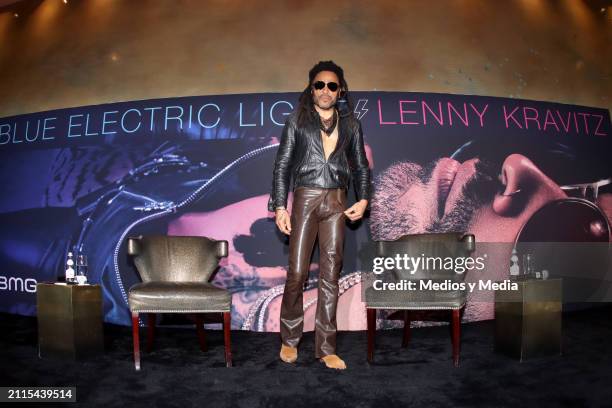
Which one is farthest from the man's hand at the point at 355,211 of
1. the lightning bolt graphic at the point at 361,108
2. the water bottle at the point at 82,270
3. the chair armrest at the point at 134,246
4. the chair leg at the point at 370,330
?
the water bottle at the point at 82,270

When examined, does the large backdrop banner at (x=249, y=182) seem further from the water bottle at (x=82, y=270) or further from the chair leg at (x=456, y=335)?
the chair leg at (x=456, y=335)

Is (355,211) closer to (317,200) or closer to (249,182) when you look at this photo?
(317,200)

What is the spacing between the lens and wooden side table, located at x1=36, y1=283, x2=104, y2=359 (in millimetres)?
3555

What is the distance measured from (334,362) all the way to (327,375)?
0.17 metres

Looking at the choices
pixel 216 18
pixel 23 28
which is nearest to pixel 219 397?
pixel 216 18

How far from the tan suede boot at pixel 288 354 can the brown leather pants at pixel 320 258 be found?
36mm

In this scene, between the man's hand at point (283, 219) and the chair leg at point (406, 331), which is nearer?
the man's hand at point (283, 219)

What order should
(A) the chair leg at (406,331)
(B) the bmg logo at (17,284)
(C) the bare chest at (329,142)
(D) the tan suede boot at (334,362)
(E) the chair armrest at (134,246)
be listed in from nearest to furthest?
(D) the tan suede boot at (334,362)
(C) the bare chest at (329,142)
(E) the chair armrest at (134,246)
(A) the chair leg at (406,331)
(B) the bmg logo at (17,284)

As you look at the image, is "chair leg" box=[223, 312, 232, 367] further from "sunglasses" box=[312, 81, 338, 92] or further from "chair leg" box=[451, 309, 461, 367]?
Result: "sunglasses" box=[312, 81, 338, 92]

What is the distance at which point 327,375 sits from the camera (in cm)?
316

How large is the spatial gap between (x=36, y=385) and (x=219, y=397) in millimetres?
1086

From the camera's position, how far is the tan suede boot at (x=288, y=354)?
11.4ft

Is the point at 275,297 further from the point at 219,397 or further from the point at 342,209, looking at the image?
the point at 219,397

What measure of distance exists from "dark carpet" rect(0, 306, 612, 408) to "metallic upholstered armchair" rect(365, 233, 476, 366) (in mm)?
264
